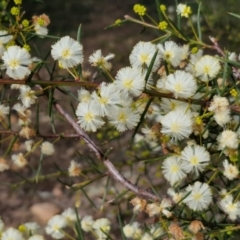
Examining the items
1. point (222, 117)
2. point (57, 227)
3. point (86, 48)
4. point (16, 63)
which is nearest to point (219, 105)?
point (222, 117)

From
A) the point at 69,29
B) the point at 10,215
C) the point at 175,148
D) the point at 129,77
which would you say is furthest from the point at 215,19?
the point at 129,77

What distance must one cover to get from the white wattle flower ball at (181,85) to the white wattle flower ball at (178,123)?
3cm

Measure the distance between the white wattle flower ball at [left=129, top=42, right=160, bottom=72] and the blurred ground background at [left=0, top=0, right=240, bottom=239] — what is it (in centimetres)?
67

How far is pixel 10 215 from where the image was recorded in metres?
1.85

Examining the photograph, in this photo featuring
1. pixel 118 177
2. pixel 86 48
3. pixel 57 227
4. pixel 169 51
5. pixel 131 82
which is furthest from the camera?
pixel 86 48

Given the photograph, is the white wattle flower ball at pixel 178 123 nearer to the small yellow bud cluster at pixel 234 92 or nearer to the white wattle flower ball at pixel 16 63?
the small yellow bud cluster at pixel 234 92

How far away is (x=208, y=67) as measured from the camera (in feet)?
2.48

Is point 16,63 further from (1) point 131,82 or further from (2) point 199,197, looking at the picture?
(2) point 199,197

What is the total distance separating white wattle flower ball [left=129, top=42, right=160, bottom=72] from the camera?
726mm

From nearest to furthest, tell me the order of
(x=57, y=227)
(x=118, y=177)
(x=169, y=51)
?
(x=169, y=51), (x=118, y=177), (x=57, y=227)

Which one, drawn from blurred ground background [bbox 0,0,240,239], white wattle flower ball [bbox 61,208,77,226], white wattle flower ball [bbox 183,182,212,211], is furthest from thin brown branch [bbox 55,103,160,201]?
blurred ground background [bbox 0,0,240,239]

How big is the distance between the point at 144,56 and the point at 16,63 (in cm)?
16

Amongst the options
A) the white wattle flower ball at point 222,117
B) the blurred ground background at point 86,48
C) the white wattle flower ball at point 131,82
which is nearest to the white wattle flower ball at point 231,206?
the white wattle flower ball at point 222,117

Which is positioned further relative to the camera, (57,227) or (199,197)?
(57,227)
